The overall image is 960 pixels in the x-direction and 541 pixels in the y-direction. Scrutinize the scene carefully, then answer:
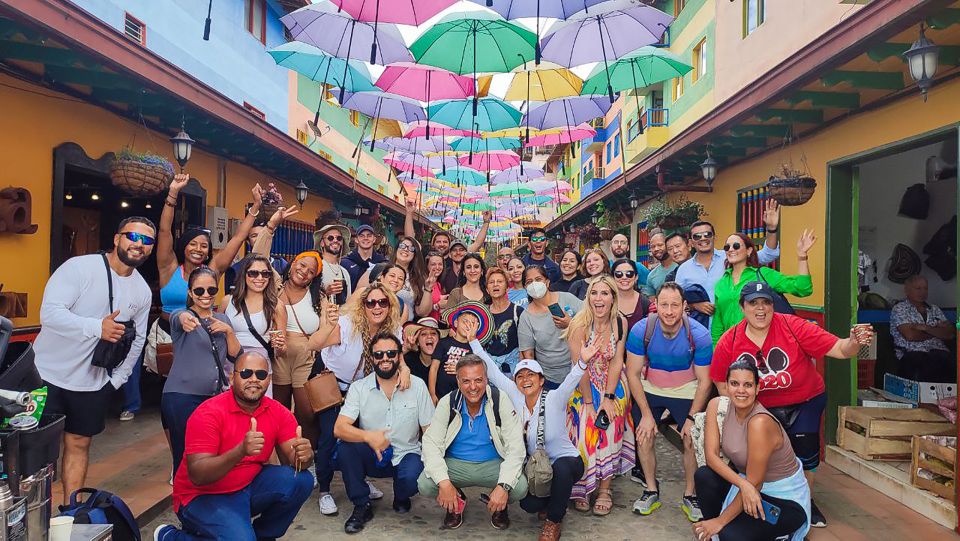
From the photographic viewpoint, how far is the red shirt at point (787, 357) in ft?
14.3

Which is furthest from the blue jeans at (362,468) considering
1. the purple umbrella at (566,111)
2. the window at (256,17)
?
the window at (256,17)

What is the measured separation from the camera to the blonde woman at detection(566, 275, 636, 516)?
4.82 meters

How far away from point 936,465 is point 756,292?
212 centimetres

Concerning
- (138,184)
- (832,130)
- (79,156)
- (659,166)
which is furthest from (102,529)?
(659,166)

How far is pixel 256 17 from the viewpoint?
13281mm

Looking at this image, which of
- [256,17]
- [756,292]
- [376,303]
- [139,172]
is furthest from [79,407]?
[256,17]

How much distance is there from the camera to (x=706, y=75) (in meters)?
13.3

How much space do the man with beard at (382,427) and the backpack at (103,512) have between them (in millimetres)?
1518

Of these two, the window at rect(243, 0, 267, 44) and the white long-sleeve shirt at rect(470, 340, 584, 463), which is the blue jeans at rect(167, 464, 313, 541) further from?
the window at rect(243, 0, 267, 44)

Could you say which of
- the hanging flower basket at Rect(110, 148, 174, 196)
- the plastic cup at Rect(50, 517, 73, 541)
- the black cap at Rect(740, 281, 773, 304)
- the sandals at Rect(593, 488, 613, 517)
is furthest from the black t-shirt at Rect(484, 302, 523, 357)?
the hanging flower basket at Rect(110, 148, 174, 196)

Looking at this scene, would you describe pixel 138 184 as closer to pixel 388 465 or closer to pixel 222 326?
pixel 222 326

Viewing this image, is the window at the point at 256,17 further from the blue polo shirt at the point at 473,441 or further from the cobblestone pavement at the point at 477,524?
the blue polo shirt at the point at 473,441

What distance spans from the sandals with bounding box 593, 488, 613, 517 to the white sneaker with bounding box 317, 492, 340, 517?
2120 millimetres

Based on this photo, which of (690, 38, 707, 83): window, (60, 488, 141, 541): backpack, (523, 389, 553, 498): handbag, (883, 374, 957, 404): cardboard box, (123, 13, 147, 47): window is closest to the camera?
(60, 488, 141, 541): backpack
